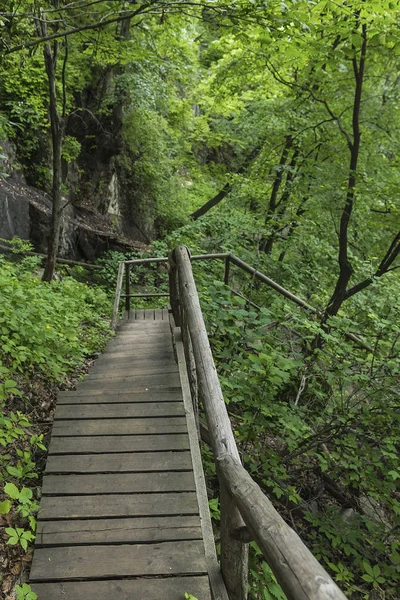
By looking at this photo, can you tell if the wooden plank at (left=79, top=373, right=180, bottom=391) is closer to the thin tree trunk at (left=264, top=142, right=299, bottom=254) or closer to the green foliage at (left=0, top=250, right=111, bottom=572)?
the green foliage at (left=0, top=250, right=111, bottom=572)

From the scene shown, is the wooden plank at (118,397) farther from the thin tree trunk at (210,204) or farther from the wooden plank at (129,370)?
the thin tree trunk at (210,204)

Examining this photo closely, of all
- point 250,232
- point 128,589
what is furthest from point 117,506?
point 250,232

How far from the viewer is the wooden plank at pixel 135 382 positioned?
3.77 meters

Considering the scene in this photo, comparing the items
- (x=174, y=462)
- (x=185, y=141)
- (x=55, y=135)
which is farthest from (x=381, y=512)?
(x=185, y=141)

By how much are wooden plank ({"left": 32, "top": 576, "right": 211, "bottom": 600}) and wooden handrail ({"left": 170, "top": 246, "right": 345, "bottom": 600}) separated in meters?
0.22

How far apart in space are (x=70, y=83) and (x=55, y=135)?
13.3ft

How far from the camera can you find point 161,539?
223cm

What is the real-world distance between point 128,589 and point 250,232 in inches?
307

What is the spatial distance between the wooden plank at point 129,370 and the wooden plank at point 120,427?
90 cm

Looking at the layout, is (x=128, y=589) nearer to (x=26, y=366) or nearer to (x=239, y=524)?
(x=239, y=524)

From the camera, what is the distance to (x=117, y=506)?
7.95ft

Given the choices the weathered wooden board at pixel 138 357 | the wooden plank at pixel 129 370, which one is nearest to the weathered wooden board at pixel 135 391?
the wooden plank at pixel 129 370

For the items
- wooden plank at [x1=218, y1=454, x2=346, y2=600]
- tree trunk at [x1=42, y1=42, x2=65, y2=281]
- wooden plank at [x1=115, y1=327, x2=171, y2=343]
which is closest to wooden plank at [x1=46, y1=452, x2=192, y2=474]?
wooden plank at [x1=218, y1=454, x2=346, y2=600]

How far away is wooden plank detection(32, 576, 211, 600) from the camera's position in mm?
1944
